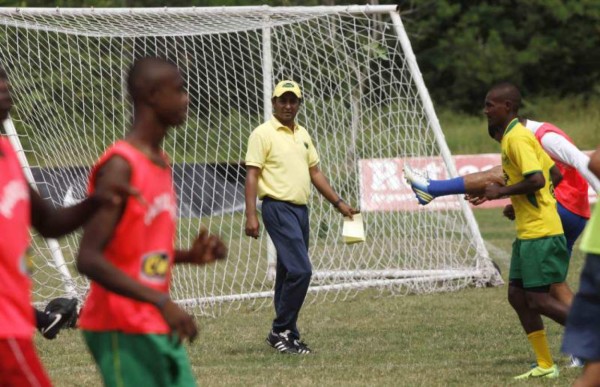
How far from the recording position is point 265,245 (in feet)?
44.3

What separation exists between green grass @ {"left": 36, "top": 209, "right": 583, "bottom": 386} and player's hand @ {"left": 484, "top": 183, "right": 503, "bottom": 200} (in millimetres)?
1074

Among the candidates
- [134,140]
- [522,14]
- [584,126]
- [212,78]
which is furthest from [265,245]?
[522,14]

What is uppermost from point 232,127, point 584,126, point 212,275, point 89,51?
point 89,51

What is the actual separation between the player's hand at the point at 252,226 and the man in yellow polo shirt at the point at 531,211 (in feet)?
6.59

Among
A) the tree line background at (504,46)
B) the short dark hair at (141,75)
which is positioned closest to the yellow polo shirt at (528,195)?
the short dark hair at (141,75)

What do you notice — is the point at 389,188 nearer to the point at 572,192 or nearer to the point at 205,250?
the point at 572,192

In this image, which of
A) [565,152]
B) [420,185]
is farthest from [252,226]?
[565,152]

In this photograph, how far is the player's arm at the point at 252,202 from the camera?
29.1 ft

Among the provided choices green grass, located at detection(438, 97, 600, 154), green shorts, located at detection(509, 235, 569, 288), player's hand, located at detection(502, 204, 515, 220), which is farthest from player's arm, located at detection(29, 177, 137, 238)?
green grass, located at detection(438, 97, 600, 154)

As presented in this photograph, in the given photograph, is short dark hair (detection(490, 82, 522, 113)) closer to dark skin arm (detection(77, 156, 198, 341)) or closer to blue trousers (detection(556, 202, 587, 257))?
blue trousers (detection(556, 202, 587, 257))

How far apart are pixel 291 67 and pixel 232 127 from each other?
899 millimetres

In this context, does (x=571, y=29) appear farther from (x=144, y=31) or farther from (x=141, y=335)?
(x=141, y=335)

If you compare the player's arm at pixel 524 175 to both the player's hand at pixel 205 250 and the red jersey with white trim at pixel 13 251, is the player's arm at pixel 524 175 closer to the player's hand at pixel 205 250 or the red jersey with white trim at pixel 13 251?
the player's hand at pixel 205 250

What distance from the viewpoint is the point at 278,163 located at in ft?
29.6
